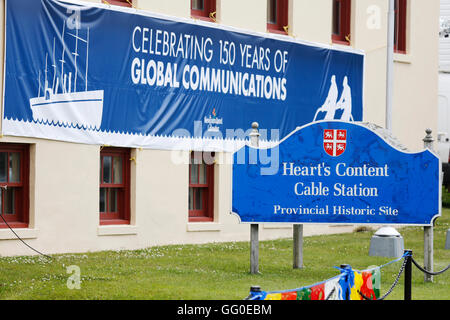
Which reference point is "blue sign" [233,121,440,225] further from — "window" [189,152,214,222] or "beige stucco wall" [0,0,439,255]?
"window" [189,152,214,222]

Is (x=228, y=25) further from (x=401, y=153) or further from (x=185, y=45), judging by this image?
(x=401, y=153)

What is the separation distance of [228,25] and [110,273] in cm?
777

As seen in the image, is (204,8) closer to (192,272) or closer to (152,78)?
(152,78)

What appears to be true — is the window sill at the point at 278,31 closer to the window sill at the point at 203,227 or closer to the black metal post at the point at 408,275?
the window sill at the point at 203,227

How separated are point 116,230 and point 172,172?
6.26 feet

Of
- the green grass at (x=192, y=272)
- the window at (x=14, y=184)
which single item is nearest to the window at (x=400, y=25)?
the green grass at (x=192, y=272)

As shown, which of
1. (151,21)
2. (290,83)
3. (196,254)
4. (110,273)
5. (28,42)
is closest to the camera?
(110,273)

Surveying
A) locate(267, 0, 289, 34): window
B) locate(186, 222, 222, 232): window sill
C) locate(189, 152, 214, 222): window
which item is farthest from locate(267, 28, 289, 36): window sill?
locate(186, 222, 222, 232): window sill

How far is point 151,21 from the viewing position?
59.5ft

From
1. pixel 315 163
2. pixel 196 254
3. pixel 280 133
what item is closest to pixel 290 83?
pixel 280 133

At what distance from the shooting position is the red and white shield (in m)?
14.2

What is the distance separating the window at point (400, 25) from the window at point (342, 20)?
2.20 metres

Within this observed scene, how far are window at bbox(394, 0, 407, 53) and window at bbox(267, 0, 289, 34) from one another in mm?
4678

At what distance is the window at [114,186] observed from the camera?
59.1 feet
